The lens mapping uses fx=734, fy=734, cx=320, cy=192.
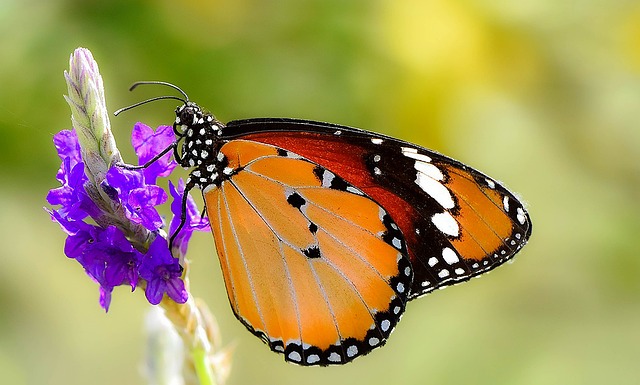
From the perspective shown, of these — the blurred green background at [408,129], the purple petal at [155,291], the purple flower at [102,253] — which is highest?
the blurred green background at [408,129]

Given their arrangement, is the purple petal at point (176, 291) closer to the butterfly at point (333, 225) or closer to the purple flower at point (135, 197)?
the purple flower at point (135, 197)

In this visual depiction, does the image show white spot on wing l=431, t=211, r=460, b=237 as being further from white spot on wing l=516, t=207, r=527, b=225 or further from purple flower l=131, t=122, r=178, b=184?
purple flower l=131, t=122, r=178, b=184

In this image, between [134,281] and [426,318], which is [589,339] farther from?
[134,281]

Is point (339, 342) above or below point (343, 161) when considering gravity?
below

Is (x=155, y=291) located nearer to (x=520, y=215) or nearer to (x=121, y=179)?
(x=121, y=179)

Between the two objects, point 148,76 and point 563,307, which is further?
point 563,307

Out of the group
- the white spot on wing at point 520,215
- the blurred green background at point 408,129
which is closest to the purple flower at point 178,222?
the white spot on wing at point 520,215

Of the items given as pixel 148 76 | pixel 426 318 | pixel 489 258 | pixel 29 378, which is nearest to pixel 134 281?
pixel 489 258
